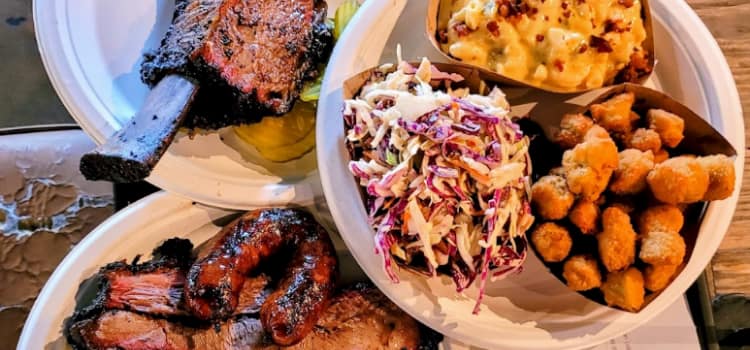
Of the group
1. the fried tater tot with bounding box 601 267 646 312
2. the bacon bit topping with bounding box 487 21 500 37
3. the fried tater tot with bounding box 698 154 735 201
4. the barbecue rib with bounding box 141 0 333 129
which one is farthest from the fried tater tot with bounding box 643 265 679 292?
the barbecue rib with bounding box 141 0 333 129

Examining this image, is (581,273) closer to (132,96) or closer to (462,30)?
(462,30)

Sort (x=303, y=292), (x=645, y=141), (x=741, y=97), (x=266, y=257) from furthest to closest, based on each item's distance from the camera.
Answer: (x=741, y=97) < (x=266, y=257) < (x=303, y=292) < (x=645, y=141)

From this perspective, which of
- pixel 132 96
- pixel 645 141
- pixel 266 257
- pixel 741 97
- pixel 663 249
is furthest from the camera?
pixel 741 97

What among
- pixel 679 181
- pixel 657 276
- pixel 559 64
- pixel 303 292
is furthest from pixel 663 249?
pixel 303 292

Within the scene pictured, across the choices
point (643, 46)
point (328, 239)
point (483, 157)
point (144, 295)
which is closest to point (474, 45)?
point (483, 157)

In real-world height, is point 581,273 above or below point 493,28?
below

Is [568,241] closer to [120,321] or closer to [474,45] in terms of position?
[474,45]

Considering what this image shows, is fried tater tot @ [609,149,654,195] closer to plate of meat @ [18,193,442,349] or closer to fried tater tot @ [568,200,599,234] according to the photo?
fried tater tot @ [568,200,599,234]
